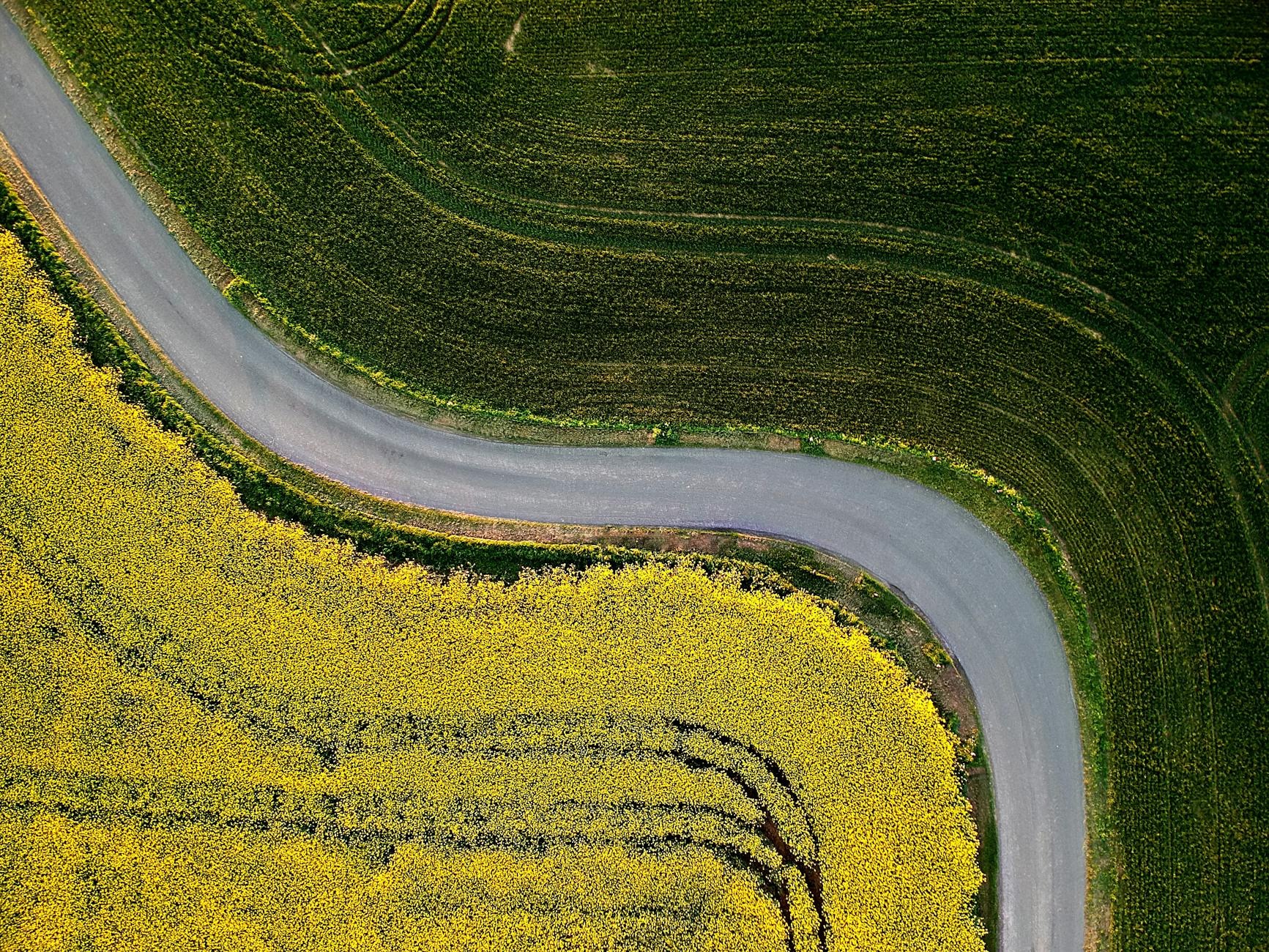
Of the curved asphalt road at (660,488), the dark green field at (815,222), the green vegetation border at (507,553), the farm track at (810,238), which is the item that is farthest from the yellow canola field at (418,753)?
the farm track at (810,238)

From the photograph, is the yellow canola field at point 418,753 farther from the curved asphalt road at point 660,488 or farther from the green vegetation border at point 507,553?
the curved asphalt road at point 660,488

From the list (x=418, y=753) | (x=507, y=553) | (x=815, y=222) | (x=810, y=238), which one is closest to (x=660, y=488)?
(x=507, y=553)

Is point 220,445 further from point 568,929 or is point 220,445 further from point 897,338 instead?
point 897,338

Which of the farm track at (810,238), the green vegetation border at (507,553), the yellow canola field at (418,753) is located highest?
the farm track at (810,238)

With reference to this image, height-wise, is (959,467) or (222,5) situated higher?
(222,5)

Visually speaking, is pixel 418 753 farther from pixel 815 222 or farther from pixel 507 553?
pixel 815 222

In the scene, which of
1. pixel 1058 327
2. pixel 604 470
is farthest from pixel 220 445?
pixel 1058 327
